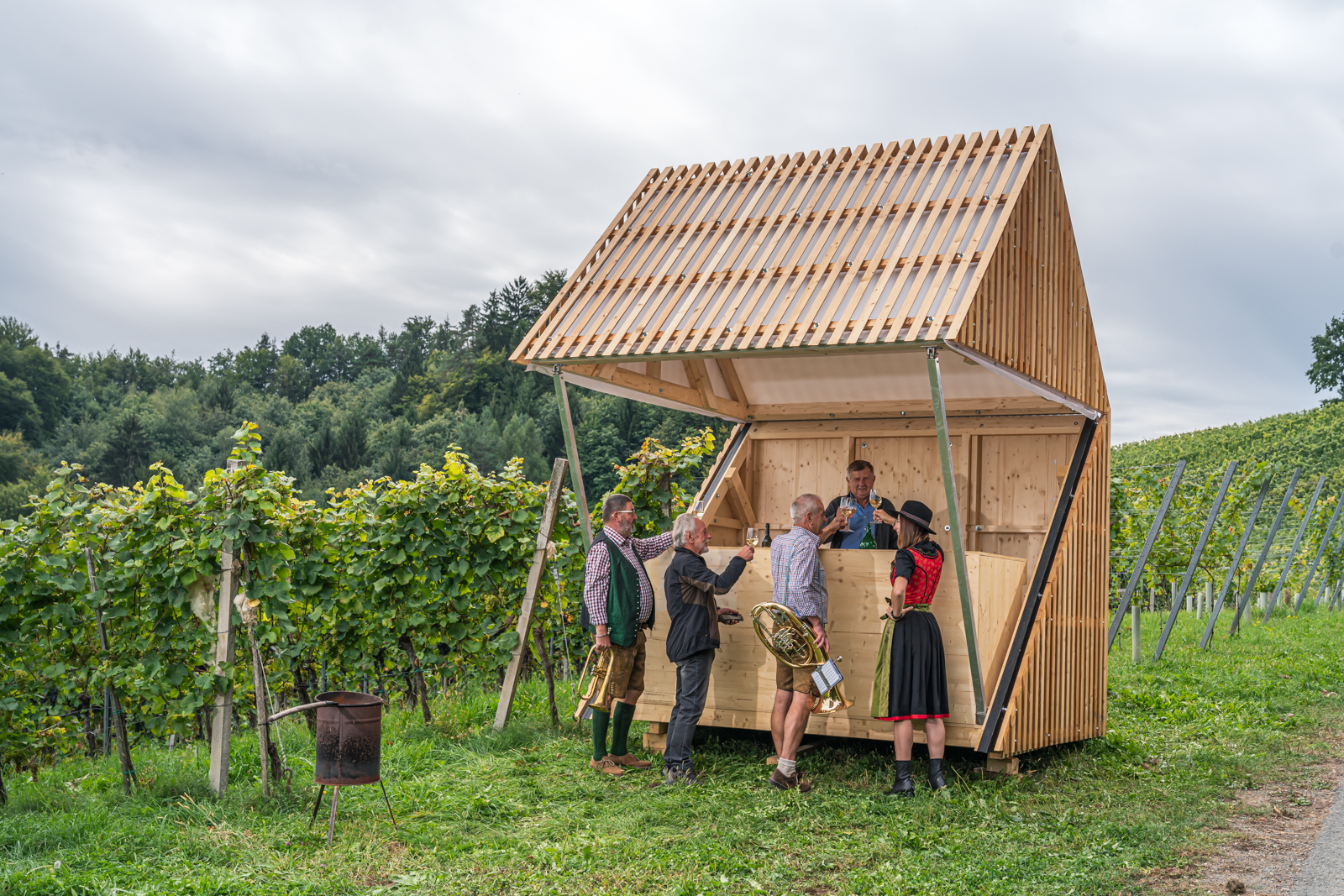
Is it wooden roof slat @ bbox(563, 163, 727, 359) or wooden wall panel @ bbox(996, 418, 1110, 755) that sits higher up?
wooden roof slat @ bbox(563, 163, 727, 359)

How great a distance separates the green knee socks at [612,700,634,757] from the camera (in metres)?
7.03

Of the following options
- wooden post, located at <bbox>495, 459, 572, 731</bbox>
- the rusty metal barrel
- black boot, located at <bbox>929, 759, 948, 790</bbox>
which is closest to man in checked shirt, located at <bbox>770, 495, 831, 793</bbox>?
black boot, located at <bbox>929, 759, 948, 790</bbox>

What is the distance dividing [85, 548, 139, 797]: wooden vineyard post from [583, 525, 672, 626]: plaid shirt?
2686 millimetres

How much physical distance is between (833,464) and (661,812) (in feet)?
14.2

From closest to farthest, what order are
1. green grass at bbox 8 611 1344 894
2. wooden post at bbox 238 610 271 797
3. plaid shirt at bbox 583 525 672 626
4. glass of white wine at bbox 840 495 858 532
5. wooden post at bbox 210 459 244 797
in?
green grass at bbox 8 611 1344 894 < wooden post at bbox 238 610 271 797 < wooden post at bbox 210 459 244 797 < plaid shirt at bbox 583 525 672 626 < glass of white wine at bbox 840 495 858 532

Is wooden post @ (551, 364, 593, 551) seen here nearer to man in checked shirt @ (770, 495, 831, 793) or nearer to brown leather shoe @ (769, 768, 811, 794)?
man in checked shirt @ (770, 495, 831, 793)

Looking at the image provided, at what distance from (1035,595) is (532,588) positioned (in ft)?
11.8

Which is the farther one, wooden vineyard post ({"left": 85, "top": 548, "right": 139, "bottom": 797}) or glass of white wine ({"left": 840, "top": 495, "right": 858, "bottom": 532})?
glass of white wine ({"left": 840, "top": 495, "right": 858, "bottom": 532})

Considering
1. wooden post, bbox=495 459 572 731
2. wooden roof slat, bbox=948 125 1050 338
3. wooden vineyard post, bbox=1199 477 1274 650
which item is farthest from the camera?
wooden vineyard post, bbox=1199 477 1274 650

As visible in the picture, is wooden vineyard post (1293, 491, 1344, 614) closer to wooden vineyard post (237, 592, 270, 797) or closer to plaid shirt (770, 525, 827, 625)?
plaid shirt (770, 525, 827, 625)

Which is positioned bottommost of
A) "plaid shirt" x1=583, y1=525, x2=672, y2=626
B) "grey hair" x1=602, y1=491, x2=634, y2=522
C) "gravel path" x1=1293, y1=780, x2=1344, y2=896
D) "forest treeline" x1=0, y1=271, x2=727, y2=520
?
"gravel path" x1=1293, y1=780, x2=1344, y2=896

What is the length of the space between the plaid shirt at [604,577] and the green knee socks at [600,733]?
1.98ft

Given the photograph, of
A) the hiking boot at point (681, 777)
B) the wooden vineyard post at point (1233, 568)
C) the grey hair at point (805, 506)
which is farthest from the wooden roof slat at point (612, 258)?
the wooden vineyard post at point (1233, 568)

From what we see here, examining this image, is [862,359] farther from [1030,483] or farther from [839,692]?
[839,692]
